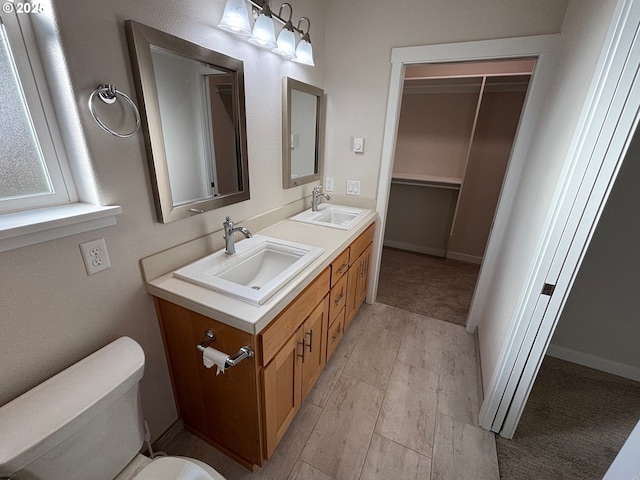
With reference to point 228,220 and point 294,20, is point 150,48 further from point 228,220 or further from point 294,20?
point 294,20

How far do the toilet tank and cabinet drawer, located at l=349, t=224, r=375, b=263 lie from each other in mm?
1254

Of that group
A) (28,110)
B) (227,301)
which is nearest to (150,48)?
(28,110)

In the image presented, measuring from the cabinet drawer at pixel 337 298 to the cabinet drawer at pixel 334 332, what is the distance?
6 centimetres

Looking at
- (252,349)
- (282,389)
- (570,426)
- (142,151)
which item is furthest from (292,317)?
(570,426)

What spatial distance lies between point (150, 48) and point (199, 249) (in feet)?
2.59

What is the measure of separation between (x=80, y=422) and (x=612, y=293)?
2645mm

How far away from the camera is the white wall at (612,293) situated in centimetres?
153

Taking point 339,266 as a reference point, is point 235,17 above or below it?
above

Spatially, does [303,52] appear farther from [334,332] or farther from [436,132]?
[436,132]

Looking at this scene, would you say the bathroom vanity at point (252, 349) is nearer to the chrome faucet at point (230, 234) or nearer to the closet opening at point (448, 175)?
the chrome faucet at point (230, 234)

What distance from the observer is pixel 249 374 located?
1.00m

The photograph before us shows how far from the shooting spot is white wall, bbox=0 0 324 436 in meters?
0.77

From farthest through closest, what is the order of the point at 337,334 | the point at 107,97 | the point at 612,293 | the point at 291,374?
the point at 337,334
the point at 612,293
the point at 291,374
the point at 107,97

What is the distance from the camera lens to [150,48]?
936 millimetres
